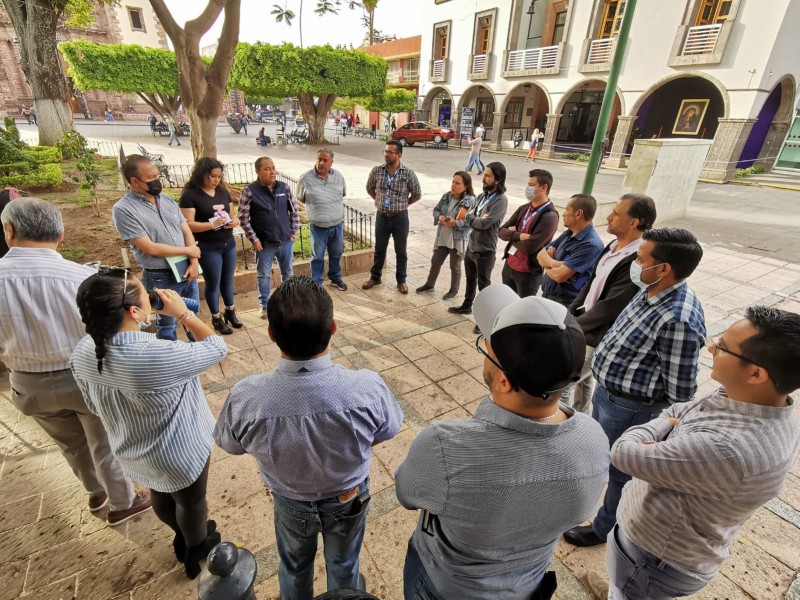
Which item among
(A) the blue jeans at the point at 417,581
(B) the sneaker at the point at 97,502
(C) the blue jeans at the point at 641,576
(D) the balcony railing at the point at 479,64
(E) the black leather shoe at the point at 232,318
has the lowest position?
(B) the sneaker at the point at 97,502

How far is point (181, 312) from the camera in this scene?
1.85m

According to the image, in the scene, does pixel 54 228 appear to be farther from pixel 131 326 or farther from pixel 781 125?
pixel 781 125

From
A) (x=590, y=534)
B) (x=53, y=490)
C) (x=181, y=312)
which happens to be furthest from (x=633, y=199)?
(x=53, y=490)

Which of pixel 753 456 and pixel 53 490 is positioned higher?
pixel 753 456

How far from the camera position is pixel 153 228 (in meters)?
3.43

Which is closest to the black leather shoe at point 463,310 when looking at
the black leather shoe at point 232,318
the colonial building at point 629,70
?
the black leather shoe at point 232,318

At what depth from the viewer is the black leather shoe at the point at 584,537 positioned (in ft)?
7.85

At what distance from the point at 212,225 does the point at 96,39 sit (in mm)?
44423

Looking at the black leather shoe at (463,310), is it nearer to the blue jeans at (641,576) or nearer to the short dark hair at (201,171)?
the short dark hair at (201,171)

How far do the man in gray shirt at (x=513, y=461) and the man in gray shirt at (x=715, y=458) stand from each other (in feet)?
1.44

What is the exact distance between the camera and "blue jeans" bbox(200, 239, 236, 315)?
13.6ft

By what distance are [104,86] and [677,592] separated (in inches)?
1177

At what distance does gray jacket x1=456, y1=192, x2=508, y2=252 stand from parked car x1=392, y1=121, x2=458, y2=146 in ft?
76.6

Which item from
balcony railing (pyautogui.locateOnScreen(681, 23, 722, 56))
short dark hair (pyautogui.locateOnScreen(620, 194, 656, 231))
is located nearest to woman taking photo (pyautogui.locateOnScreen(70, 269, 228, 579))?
short dark hair (pyautogui.locateOnScreen(620, 194, 656, 231))
